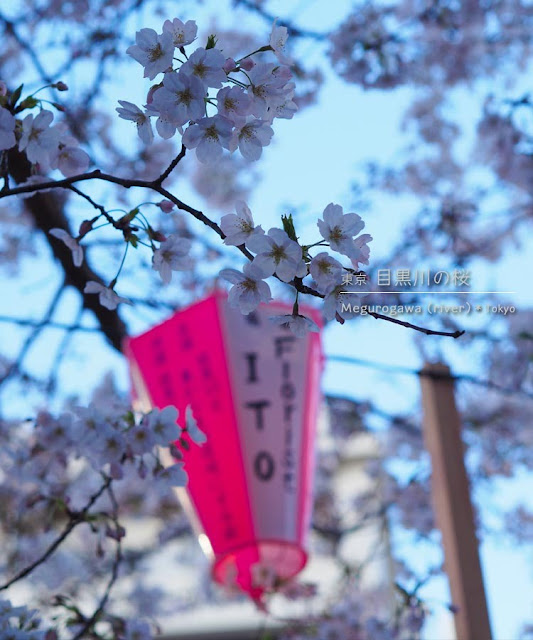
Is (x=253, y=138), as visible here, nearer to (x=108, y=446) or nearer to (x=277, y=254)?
(x=277, y=254)

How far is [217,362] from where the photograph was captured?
1776 millimetres

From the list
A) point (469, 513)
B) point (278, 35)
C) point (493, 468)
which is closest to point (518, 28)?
point (493, 468)

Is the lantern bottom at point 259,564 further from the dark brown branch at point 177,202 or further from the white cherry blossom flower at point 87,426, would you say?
the dark brown branch at point 177,202

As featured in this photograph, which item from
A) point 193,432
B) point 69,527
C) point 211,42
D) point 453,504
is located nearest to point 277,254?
point 211,42

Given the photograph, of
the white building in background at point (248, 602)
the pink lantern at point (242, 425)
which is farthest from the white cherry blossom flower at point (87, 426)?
the white building in background at point (248, 602)

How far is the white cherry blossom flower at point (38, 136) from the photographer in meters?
1.07

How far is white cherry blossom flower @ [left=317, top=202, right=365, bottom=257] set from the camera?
3.04ft

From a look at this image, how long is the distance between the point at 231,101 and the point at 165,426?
2.08 ft

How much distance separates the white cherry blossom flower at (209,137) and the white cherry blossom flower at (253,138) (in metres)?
0.03

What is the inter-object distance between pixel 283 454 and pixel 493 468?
7.47 feet

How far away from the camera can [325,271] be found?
36.3 inches

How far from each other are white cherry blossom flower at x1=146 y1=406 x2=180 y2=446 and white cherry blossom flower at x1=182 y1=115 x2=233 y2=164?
21.9 inches

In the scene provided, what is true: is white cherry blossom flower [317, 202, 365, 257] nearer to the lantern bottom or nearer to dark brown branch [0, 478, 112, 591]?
dark brown branch [0, 478, 112, 591]

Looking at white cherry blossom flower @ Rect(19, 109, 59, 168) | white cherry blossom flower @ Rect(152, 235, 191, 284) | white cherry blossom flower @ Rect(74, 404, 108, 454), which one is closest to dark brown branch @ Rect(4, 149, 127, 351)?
white cherry blossom flower @ Rect(74, 404, 108, 454)
